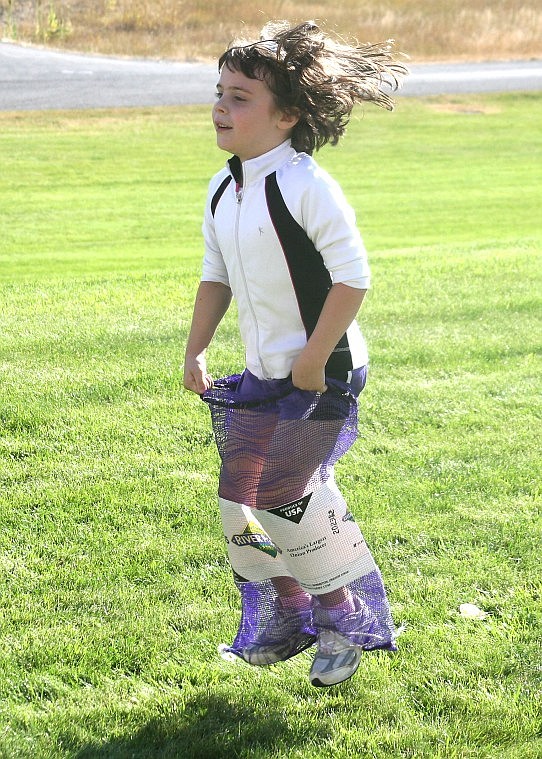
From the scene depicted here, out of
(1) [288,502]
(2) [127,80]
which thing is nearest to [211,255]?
(1) [288,502]

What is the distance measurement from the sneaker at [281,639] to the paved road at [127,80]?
1645cm

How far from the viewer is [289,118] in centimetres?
302

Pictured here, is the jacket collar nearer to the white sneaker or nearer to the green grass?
the white sneaker

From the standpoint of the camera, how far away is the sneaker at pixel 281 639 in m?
3.16

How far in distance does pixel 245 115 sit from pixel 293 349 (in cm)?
69

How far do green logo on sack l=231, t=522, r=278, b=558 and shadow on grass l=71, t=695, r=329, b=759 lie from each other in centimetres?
45

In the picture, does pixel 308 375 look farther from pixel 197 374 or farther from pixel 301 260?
pixel 197 374

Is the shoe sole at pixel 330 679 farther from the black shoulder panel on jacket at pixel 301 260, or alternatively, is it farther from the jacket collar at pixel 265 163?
the jacket collar at pixel 265 163

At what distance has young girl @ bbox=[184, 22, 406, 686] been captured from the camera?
2895mm

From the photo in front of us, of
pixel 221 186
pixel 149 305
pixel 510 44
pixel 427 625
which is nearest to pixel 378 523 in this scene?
pixel 427 625

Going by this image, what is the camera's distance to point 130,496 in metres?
4.33

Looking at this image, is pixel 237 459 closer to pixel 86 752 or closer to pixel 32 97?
pixel 86 752

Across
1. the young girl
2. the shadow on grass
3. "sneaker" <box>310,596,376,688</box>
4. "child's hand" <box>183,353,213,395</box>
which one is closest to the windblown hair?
the young girl

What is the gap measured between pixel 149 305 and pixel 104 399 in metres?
1.89
